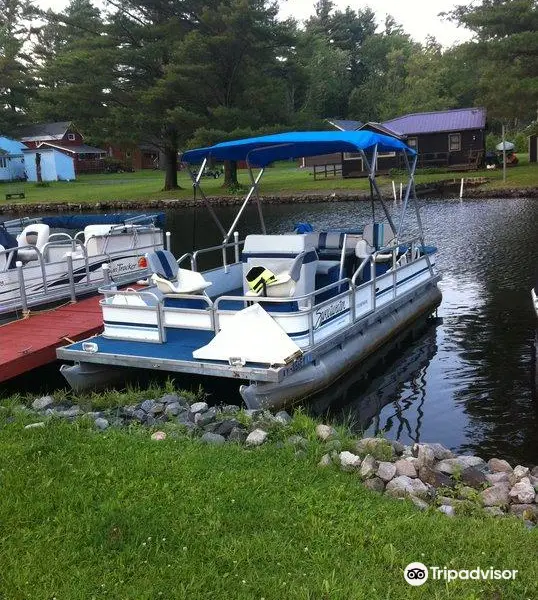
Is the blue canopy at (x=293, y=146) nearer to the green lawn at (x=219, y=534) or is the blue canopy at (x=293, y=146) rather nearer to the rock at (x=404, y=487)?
the rock at (x=404, y=487)

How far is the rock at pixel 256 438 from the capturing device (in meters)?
6.20

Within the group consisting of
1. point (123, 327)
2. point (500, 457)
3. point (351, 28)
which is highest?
point (351, 28)

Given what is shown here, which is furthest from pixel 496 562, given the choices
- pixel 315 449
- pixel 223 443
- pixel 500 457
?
pixel 500 457

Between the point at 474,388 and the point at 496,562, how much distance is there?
227 inches

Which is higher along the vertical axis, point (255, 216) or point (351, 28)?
point (351, 28)

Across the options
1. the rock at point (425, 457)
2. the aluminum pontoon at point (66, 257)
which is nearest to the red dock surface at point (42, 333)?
the aluminum pontoon at point (66, 257)

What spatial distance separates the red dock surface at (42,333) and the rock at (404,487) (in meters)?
5.64

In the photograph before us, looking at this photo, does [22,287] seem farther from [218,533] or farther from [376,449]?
[218,533]

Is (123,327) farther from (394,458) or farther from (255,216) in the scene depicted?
(255,216)

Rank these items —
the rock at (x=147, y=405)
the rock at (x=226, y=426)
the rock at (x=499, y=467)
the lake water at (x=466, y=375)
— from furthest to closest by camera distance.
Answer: the lake water at (x=466, y=375) < the rock at (x=147, y=405) < the rock at (x=226, y=426) < the rock at (x=499, y=467)

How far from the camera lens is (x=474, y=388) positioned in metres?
9.61

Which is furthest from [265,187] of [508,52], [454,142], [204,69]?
[508,52]

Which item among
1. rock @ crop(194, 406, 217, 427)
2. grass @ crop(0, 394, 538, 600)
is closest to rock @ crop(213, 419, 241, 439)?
rock @ crop(194, 406, 217, 427)

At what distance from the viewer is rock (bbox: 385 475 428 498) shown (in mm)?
5285
